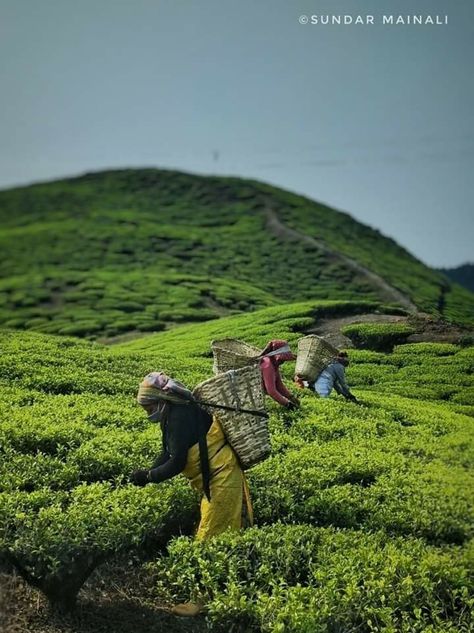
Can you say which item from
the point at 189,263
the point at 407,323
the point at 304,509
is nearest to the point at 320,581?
the point at 304,509

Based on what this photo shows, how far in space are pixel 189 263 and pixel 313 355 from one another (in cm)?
835

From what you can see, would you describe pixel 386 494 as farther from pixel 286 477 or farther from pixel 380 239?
pixel 380 239

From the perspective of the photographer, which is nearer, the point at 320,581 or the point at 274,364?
the point at 320,581

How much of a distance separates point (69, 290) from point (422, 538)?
14385mm

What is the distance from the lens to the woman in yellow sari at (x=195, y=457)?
6.48 m

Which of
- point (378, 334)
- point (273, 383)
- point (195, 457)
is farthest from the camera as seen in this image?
point (378, 334)

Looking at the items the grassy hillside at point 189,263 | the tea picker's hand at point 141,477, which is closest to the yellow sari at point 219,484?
the tea picker's hand at point 141,477

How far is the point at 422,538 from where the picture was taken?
21.2 feet

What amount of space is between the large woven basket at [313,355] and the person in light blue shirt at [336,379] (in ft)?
0.19

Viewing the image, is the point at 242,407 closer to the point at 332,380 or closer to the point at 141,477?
the point at 141,477

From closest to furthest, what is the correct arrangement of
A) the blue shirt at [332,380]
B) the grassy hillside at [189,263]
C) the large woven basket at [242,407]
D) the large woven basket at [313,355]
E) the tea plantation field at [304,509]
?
the tea plantation field at [304,509] → the large woven basket at [242,407] → the blue shirt at [332,380] → the large woven basket at [313,355] → the grassy hillside at [189,263]

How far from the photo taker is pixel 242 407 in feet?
21.9

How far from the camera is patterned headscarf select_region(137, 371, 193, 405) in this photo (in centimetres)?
647

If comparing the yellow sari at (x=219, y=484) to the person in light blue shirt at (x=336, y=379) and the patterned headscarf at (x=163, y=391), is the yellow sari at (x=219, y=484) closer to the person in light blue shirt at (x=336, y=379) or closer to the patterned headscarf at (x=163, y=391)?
the patterned headscarf at (x=163, y=391)
